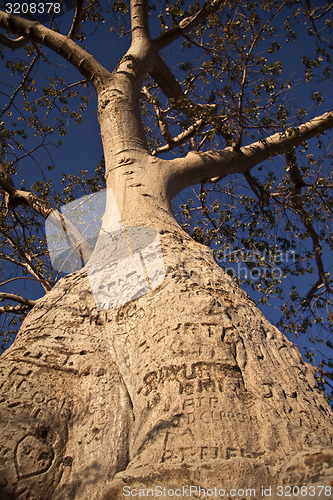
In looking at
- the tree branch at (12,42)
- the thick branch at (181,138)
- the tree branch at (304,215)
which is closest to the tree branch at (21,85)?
the tree branch at (12,42)

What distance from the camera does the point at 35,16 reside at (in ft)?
15.3

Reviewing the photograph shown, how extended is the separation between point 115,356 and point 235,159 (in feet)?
9.56

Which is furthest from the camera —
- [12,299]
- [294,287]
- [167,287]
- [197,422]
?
[294,287]

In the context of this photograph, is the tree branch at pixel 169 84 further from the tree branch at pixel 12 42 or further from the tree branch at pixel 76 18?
the tree branch at pixel 12 42

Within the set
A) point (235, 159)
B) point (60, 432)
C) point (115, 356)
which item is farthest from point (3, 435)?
point (235, 159)

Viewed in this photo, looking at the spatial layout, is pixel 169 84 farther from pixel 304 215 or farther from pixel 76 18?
pixel 304 215

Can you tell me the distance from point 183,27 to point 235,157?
209 centimetres

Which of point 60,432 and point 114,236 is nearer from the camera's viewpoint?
point 60,432

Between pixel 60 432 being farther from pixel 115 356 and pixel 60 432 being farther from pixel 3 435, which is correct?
pixel 115 356

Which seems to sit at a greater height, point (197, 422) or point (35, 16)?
point (35, 16)

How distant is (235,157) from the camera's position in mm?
4074

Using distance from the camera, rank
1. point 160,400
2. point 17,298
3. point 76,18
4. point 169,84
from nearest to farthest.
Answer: point 160,400 < point 17,298 < point 76,18 < point 169,84

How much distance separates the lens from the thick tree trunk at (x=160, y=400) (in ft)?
3.78

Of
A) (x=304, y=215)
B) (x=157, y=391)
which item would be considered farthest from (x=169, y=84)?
(x=157, y=391)
